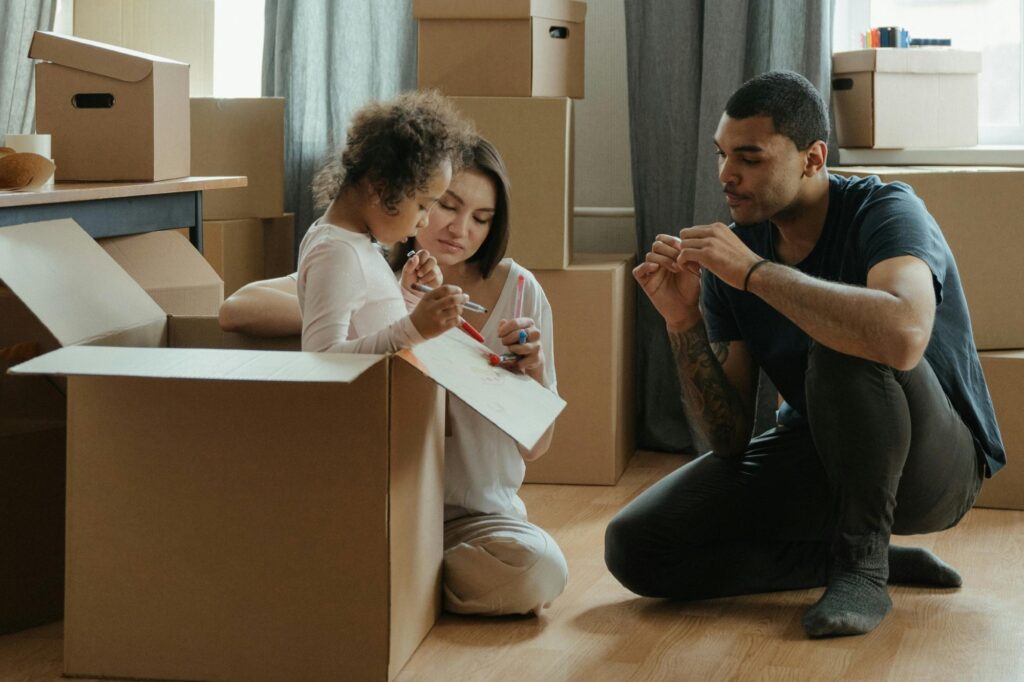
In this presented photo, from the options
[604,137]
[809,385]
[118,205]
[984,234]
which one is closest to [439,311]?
[809,385]

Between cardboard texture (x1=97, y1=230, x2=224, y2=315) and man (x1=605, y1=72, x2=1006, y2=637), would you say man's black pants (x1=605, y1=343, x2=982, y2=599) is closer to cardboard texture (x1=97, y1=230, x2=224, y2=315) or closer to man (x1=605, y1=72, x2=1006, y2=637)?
man (x1=605, y1=72, x2=1006, y2=637)

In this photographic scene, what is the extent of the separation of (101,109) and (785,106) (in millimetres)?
1334

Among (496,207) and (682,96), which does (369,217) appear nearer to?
(496,207)

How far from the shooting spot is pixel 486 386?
155 centimetres

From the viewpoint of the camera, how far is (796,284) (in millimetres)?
1747

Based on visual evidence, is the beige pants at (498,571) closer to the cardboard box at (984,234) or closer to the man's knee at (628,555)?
the man's knee at (628,555)

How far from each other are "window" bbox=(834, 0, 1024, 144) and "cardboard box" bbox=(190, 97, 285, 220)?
146cm

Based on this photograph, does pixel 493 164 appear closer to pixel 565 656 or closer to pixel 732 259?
pixel 732 259

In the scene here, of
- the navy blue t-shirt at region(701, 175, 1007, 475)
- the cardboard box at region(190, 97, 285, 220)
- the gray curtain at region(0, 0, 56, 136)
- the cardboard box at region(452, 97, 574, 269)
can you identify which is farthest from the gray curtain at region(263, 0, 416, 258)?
the navy blue t-shirt at region(701, 175, 1007, 475)

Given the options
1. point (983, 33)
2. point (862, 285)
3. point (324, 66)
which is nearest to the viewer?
point (862, 285)

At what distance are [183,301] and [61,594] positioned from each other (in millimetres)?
631

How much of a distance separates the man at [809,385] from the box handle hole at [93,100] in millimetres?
1192

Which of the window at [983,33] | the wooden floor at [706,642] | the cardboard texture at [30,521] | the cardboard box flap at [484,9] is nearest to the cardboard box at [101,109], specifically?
the cardboard box flap at [484,9]

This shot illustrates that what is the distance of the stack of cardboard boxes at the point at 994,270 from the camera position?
265 cm
